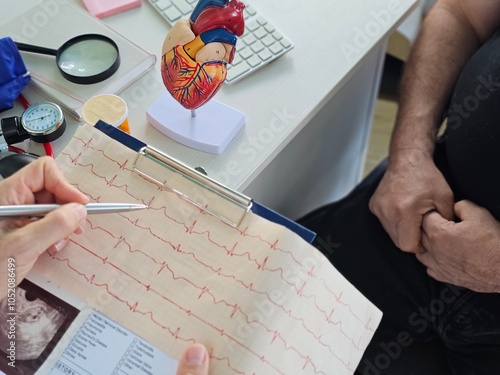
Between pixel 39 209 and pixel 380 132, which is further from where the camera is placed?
pixel 380 132

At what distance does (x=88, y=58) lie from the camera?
0.76m

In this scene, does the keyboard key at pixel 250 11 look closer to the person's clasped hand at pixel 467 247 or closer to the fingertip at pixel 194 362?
the person's clasped hand at pixel 467 247

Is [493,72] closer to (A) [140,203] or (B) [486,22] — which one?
(B) [486,22]

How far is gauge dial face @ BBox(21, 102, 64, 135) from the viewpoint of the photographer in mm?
672

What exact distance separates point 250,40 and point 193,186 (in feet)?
1.01

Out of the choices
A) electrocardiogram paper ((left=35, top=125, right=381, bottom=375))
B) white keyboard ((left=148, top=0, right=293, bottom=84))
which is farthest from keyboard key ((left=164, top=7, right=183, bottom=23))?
electrocardiogram paper ((left=35, top=125, right=381, bottom=375))

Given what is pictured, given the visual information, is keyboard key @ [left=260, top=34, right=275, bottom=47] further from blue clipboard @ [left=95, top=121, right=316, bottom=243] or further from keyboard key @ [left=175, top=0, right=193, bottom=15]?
blue clipboard @ [left=95, top=121, right=316, bottom=243]

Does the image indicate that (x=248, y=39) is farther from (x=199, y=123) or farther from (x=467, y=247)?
(x=467, y=247)

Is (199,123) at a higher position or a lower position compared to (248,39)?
lower

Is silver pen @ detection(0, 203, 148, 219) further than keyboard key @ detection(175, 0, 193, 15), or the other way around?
keyboard key @ detection(175, 0, 193, 15)

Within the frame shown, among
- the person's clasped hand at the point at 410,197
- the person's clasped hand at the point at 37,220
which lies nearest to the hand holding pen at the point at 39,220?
the person's clasped hand at the point at 37,220

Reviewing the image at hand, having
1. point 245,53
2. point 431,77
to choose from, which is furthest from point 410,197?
point 245,53

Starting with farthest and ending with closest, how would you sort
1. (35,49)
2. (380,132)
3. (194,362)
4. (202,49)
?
(380,132) → (35,49) → (202,49) → (194,362)

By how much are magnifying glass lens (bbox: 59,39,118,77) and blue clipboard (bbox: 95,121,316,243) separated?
0.52 feet
